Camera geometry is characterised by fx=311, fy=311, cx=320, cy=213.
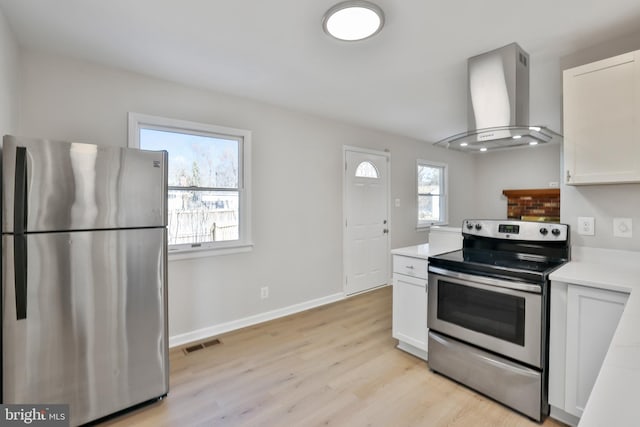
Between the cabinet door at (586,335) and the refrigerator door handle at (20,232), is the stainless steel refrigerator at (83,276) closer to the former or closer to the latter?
the refrigerator door handle at (20,232)

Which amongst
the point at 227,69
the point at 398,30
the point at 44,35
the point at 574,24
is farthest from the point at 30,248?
the point at 574,24

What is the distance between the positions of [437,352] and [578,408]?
81cm

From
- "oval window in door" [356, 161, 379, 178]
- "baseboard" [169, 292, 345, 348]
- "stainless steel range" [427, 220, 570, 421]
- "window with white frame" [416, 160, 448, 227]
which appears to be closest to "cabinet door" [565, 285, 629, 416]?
"stainless steel range" [427, 220, 570, 421]

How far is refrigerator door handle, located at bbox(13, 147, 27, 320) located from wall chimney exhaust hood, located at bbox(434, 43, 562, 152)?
2.51 meters

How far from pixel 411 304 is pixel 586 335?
3.71ft

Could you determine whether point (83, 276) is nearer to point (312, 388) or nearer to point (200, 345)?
point (200, 345)

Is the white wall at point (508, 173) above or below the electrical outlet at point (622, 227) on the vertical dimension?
above

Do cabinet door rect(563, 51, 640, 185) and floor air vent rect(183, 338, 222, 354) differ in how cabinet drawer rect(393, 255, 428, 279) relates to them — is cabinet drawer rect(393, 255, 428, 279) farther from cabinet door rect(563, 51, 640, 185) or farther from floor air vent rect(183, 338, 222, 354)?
floor air vent rect(183, 338, 222, 354)

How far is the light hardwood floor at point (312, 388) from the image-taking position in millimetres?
1864

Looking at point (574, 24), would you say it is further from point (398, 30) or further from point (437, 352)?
point (437, 352)

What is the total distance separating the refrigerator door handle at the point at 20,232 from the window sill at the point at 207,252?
4.00 ft

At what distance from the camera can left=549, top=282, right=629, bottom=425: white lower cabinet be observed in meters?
1.62

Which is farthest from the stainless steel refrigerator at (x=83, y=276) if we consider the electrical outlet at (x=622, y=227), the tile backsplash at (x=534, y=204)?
the tile backsplash at (x=534, y=204)

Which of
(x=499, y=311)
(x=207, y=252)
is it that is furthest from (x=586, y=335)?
(x=207, y=252)
